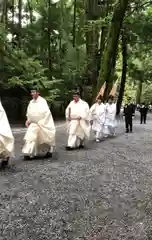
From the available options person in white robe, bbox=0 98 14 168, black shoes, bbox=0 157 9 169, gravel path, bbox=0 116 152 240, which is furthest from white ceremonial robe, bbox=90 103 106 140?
person in white robe, bbox=0 98 14 168

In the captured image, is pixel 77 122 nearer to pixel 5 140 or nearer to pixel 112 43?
→ pixel 5 140

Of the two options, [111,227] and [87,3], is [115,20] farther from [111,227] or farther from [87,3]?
[111,227]

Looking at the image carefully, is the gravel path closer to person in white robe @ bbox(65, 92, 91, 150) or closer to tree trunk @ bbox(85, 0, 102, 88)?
person in white robe @ bbox(65, 92, 91, 150)

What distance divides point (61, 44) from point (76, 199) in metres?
30.2

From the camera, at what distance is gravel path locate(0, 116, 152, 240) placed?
5.77m

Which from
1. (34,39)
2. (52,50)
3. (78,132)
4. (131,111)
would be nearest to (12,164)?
(78,132)

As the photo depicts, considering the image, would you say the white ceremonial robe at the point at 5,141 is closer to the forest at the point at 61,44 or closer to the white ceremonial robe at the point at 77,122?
the white ceremonial robe at the point at 77,122

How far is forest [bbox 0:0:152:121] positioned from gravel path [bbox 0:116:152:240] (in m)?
14.8

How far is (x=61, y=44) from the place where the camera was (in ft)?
121

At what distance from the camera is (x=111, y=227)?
597 centimetres

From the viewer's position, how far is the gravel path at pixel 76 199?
5.77 m

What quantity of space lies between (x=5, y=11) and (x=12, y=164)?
68.1 ft

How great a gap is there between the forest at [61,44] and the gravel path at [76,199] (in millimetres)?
14825

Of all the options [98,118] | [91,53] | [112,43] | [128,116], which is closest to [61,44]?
[91,53]
